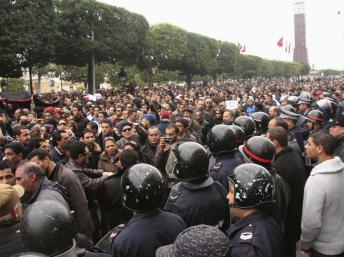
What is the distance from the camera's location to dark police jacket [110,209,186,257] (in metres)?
2.89

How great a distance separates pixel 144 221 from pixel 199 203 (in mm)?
773

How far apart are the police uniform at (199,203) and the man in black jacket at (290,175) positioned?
4.21 feet

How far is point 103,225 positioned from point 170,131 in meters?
1.98

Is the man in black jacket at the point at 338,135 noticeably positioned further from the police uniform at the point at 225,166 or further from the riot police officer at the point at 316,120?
the police uniform at the point at 225,166

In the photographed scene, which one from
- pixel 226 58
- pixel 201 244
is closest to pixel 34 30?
pixel 201 244

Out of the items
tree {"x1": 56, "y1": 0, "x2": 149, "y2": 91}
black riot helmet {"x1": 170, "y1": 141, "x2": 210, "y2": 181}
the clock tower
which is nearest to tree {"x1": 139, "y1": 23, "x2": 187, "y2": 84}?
tree {"x1": 56, "y1": 0, "x2": 149, "y2": 91}

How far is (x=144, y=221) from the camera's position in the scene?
301 cm

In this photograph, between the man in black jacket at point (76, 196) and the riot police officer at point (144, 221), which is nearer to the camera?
the riot police officer at point (144, 221)

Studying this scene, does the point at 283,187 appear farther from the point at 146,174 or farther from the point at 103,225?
the point at 103,225

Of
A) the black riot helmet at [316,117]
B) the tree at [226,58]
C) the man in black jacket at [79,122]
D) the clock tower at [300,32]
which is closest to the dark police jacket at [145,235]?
the black riot helmet at [316,117]

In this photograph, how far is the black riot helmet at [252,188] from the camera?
293 cm

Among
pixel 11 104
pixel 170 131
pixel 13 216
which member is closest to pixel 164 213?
pixel 13 216

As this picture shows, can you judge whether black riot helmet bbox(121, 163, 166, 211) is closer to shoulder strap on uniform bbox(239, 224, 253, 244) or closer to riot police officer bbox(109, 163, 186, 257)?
riot police officer bbox(109, 163, 186, 257)

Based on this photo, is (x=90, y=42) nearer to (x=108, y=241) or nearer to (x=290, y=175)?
(x=290, y=175)
